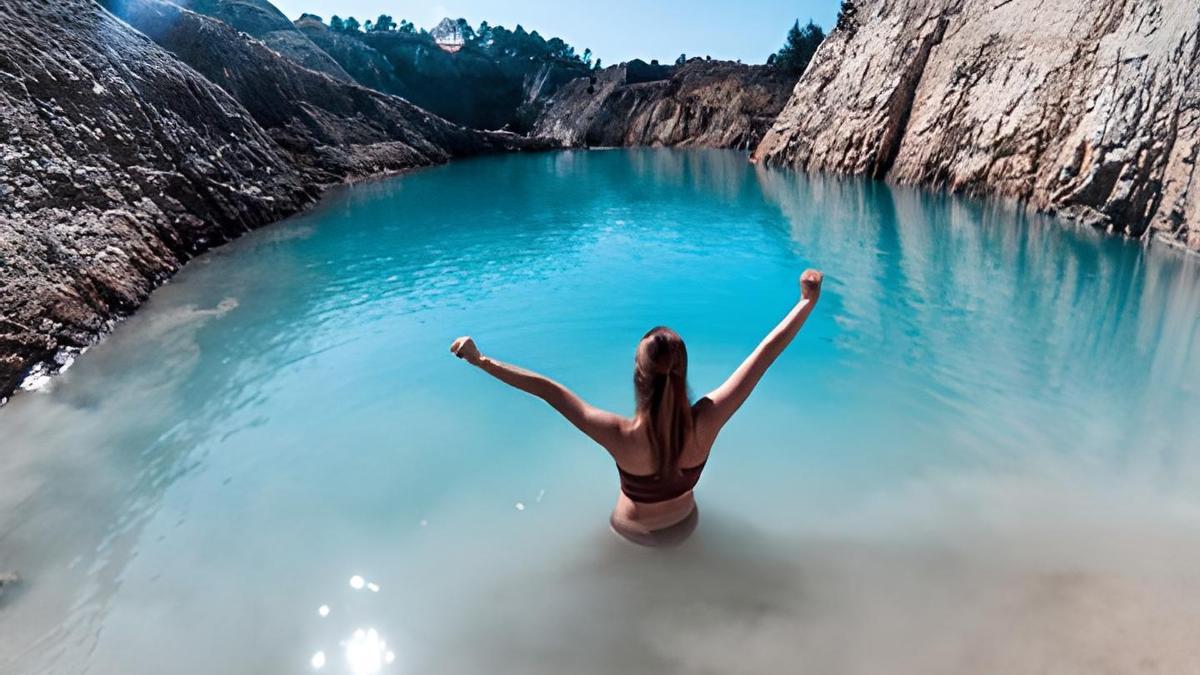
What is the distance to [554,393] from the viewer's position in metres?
3.20

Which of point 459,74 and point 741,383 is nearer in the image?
point 741,383

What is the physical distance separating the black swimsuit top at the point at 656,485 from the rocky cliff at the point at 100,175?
21.1 feet

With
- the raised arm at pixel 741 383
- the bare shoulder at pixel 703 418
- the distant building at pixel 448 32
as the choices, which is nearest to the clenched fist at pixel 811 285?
the raised arm at pixel 741 383

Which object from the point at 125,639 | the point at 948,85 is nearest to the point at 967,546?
the point at 125,639

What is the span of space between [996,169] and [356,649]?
20074 millimetres

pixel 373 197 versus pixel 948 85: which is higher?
pixel 948 85

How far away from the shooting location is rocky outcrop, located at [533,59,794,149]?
141 feet

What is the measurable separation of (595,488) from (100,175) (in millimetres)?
10017

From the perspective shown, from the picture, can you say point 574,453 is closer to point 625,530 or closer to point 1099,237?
point 625,530

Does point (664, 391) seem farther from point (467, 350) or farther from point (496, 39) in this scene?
point (496, 39)

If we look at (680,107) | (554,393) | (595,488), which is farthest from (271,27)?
(554,393)

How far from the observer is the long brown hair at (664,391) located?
9.73 feet

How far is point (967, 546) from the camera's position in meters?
4.06

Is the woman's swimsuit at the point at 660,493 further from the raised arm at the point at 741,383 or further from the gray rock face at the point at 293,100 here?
the gray rock face at the point at 293,100
